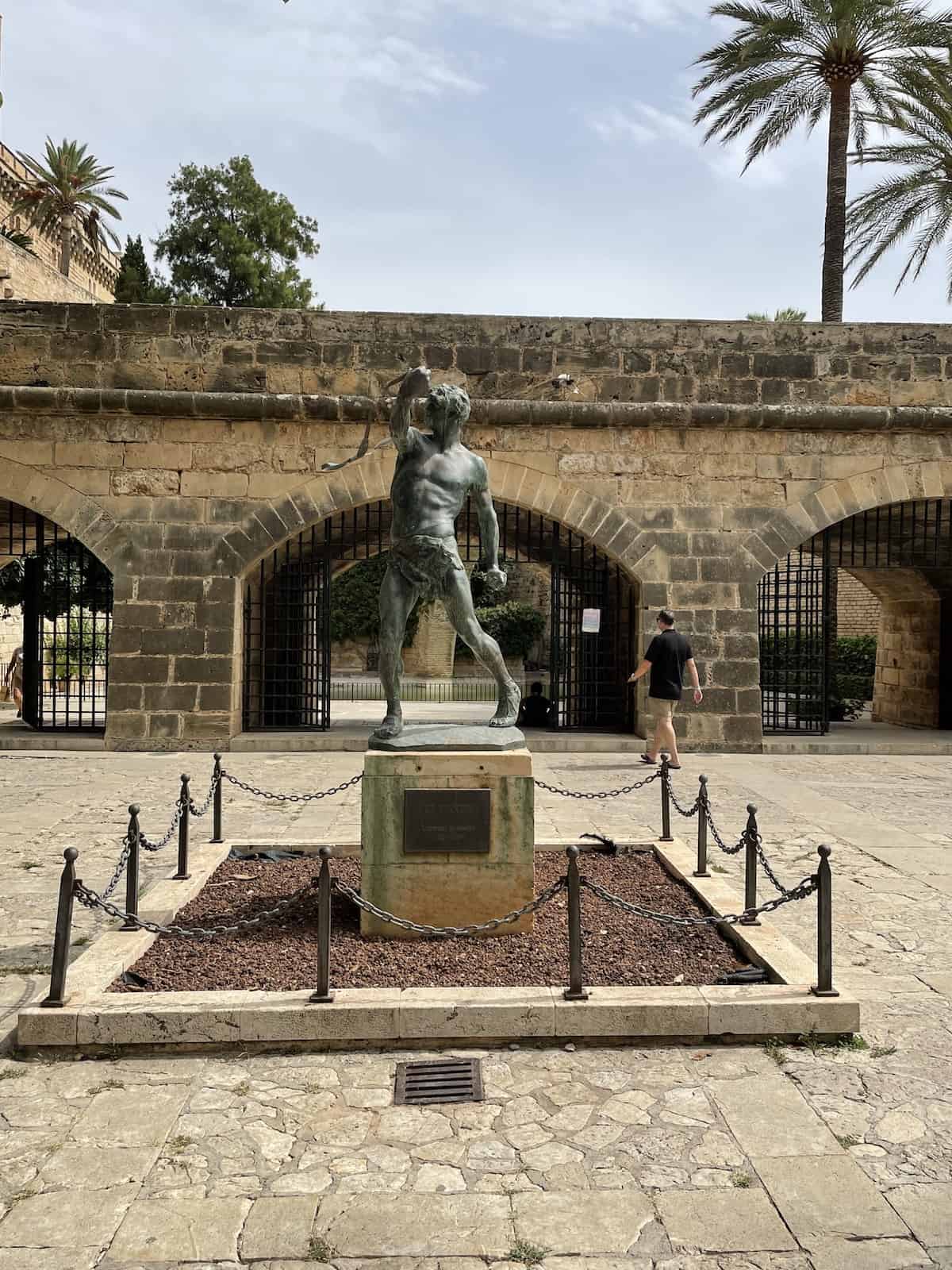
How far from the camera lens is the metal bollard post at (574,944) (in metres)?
3.73

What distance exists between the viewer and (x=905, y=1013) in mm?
3949

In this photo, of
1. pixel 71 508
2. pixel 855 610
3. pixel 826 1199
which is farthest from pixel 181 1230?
pixel 855 610

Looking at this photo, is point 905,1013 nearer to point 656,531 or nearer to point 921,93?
point 656,531

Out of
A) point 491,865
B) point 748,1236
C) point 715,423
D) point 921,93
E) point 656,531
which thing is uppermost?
point 921,93

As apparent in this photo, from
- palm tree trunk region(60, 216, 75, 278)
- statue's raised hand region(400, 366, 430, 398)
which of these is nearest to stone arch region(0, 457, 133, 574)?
statue's raised hand region(400, 366, 430, 398)

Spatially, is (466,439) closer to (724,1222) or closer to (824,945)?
(824,945)

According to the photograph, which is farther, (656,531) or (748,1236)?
(656,531)

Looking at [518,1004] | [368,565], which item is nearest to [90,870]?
[518,1004]

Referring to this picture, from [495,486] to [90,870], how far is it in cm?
689

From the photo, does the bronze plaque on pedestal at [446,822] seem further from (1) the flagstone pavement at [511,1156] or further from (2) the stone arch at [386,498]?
(2) the stone arch at [386,498]

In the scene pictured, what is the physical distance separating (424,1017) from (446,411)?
9.14ft

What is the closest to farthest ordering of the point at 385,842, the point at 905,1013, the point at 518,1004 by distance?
the point at 518,1004 < the point at 905,1013 < the point at 385,842

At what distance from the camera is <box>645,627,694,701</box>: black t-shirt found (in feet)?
33.0

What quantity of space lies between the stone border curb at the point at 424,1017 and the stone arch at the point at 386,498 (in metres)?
7.94
